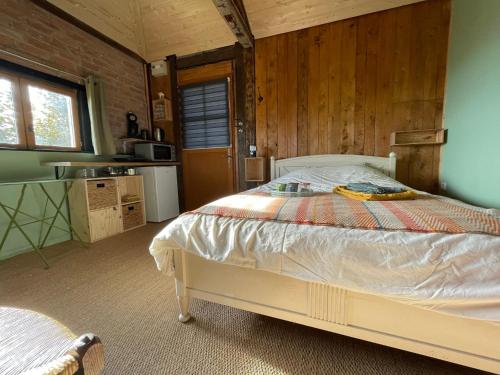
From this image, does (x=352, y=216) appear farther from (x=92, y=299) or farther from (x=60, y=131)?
(x=60, y=131)

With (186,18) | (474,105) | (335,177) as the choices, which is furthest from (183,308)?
(186,18)

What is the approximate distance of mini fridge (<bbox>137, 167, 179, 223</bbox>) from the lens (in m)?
3.39

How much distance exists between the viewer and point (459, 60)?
2.28m

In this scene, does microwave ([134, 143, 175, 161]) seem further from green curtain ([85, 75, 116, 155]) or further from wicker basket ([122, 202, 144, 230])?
wicker basket ([122, 202, 144, 230])

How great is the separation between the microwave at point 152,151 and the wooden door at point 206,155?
0.38 metres

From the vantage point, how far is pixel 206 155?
3807mm

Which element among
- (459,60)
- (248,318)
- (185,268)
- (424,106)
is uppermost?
(459,60)

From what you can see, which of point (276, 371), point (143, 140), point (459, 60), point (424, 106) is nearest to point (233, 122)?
point (143, 140)

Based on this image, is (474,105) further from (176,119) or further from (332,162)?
(176,119)

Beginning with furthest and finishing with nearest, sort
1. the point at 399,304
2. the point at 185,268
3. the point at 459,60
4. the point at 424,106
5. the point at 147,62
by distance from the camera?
the point at 147,62 < the point at 424,106 < the point at 459,60 < the point at 185,268 < the point at 399,304

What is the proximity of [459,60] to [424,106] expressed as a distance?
1.66 feet

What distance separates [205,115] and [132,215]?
1.94 m

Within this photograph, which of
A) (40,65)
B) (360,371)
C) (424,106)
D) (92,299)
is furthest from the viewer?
(424,106)

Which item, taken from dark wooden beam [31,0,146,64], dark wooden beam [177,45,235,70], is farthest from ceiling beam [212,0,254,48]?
dark wooden beam [31,0,146,64]
